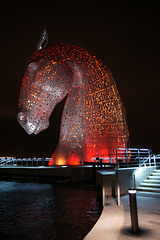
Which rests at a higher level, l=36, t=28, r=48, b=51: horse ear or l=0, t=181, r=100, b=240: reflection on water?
l=36, t=28, r=48, b=51: horse ear

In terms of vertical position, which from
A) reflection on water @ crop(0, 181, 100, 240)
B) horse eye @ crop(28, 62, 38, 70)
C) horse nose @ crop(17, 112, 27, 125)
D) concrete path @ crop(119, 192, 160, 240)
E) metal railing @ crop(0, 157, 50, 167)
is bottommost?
reflection on water @ crop(0, 181, 100, 240)

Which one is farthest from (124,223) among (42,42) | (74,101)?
(42,42)

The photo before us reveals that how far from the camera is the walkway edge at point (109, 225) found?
3760 mm

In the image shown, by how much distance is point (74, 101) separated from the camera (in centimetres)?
1608

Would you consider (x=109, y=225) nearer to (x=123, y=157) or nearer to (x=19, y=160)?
(x=123, y=157)

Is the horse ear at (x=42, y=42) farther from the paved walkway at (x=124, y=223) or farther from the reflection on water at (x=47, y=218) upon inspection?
the paved walkway at (x=124, y=223)

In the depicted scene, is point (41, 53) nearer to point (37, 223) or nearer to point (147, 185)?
point (147, 185)

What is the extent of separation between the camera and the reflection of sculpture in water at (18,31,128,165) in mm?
14788

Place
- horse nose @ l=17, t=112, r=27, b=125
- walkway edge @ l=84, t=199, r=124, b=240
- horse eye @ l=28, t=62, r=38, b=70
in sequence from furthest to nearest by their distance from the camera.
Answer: horse eye @ l=28, t=62, r=38, b=70
horse nose @ l=17, t=112, r=27, b=125
walkway edge @ l=84, t=199, r=124, b=240

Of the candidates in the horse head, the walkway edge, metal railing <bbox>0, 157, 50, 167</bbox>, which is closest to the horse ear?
the horse head

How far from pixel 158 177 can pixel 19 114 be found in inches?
362

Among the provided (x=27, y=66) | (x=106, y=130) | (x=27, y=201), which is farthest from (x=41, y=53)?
(x=27, y=201)

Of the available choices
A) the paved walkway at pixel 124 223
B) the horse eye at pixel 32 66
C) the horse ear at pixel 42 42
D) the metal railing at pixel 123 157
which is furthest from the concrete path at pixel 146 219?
the horse ear at pixel 42 42

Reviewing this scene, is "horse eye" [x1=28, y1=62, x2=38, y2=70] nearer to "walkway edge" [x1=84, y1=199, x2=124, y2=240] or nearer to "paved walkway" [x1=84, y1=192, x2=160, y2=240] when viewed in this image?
"paved walkway" [x1=84, y1=192, x2=160, y2=240]
